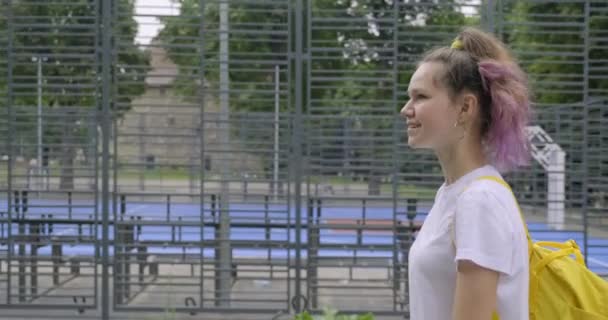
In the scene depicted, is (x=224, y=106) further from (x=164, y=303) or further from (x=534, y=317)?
(x=534, y=317)

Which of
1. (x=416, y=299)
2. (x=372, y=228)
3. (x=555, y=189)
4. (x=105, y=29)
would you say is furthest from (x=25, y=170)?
(x=416, y=299)

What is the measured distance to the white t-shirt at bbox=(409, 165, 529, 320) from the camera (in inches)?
80.0

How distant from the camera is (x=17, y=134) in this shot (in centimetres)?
1048

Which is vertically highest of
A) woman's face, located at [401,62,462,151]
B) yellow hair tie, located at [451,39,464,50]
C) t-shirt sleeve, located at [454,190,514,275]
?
yellow hair tie, located at [451,39,464,50]

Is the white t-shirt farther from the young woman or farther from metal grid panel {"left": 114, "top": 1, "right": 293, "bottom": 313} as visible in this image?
metal grid panel {"left": 114, "top": 1, "right": 293, "bottom": 313}

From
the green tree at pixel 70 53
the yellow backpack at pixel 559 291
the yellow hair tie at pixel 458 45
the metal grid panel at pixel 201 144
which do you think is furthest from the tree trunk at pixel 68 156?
the yellow backpack at pixel 559 291

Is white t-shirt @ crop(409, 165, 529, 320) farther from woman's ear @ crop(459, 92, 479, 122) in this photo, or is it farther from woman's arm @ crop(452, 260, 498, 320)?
woman's ear @ crop(459, 92, 479, 122)

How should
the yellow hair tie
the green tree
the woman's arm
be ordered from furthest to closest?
the green tree, the yellow hair tie, the woman's arm

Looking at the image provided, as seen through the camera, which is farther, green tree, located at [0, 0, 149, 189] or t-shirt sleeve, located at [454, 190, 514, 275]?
green tree, located at [0, 0, 149, 189]

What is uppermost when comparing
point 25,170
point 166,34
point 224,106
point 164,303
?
point 166,34

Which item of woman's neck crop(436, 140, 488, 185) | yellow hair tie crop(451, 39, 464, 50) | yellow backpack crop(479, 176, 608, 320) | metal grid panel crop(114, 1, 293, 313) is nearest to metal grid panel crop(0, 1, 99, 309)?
metal grid panel crop(114, 1, 293, 313)

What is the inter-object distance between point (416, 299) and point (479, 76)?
552mm

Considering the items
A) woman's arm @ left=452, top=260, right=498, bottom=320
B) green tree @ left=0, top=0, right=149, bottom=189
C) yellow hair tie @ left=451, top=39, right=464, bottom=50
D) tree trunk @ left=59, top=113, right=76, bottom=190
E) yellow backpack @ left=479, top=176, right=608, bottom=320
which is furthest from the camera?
tree trunk @ left=59, top=113, right=76, bottom=190

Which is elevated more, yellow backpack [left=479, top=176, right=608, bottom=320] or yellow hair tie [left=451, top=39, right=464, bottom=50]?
yellow hair tie [left=451, top=39, right=464, bottom=50]
